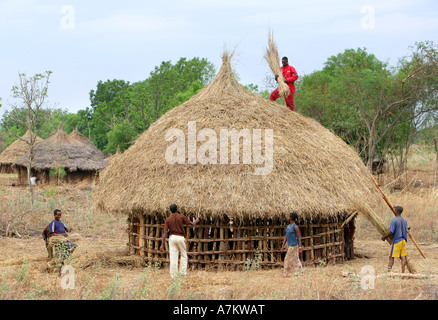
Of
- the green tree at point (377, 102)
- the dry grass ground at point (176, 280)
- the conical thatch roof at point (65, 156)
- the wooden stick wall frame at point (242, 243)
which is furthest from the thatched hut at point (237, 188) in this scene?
the conical thatch roof at point (65, 156)

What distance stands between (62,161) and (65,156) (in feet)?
1.42

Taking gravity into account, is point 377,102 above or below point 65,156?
above

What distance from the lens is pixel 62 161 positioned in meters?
25.4

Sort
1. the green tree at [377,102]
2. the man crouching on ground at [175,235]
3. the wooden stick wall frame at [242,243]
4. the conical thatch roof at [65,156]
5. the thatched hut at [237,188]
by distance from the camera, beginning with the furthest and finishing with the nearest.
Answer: the conical thatch roof at [65,156], the green tree at [377,102], the wooden stick wall frame at [242,243], the thatched hut at [237,188], the man crouching on ground at [175,235]

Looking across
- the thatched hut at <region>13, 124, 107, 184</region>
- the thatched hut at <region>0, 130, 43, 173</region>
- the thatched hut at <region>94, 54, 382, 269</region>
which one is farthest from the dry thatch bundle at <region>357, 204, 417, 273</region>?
the thatched hut at <region>0, 130, 43, 173</region>

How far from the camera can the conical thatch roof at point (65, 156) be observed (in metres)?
25.2

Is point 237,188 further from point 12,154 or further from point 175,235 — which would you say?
point 12,154

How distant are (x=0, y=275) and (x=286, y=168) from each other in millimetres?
5423

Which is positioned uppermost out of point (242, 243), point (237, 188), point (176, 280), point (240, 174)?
point (240, 174)

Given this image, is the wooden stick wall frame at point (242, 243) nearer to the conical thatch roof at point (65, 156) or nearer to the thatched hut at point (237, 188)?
the thatched hut at point (237, 188)

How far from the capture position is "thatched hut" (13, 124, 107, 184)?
83.0ft

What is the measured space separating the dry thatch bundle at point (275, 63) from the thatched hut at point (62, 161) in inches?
595

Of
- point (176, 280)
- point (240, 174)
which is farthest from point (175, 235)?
point (240, 174)

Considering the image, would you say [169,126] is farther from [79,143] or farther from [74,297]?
[79,143]
